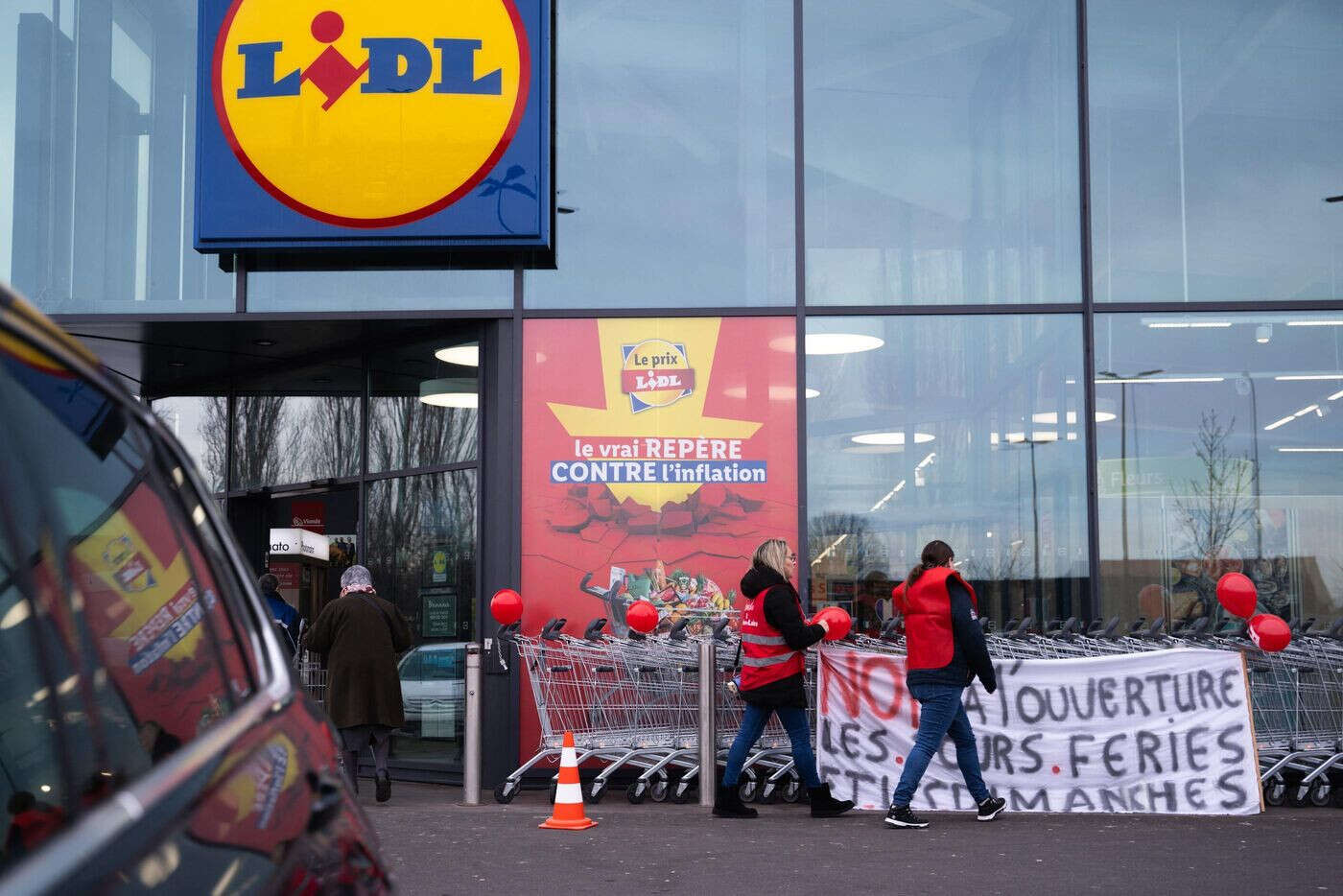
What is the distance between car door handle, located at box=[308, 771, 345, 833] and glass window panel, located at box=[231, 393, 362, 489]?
1103 centimetres

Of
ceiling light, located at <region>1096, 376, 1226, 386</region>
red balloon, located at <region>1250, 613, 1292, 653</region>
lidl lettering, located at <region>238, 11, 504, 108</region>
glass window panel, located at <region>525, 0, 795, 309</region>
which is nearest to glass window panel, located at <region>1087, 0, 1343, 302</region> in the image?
ceiling light, located at <region>1096, 376, 1226, 386</region>

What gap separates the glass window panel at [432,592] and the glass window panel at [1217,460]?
15.6 feet

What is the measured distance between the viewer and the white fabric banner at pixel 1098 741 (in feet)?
31.4

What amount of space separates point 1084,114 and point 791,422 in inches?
127

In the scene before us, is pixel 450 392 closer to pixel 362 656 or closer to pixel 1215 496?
pixel 362 656

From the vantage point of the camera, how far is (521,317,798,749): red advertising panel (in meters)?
11.5

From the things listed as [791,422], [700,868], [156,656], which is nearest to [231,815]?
[156,656]

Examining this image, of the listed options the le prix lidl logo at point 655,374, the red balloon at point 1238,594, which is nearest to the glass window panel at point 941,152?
the le prix lidl logo at point 655,374

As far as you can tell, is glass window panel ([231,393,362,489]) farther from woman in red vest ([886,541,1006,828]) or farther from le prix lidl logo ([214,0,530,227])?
woman in red vest ([886,541,1006,828])

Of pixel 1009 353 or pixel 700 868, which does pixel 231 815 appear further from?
pixel 1009 353

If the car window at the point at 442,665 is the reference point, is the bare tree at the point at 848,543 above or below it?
above

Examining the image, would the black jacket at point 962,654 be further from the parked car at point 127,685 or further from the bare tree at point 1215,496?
the parked car at point 127,685

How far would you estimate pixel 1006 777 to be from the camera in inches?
384

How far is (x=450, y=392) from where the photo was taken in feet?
40.2
